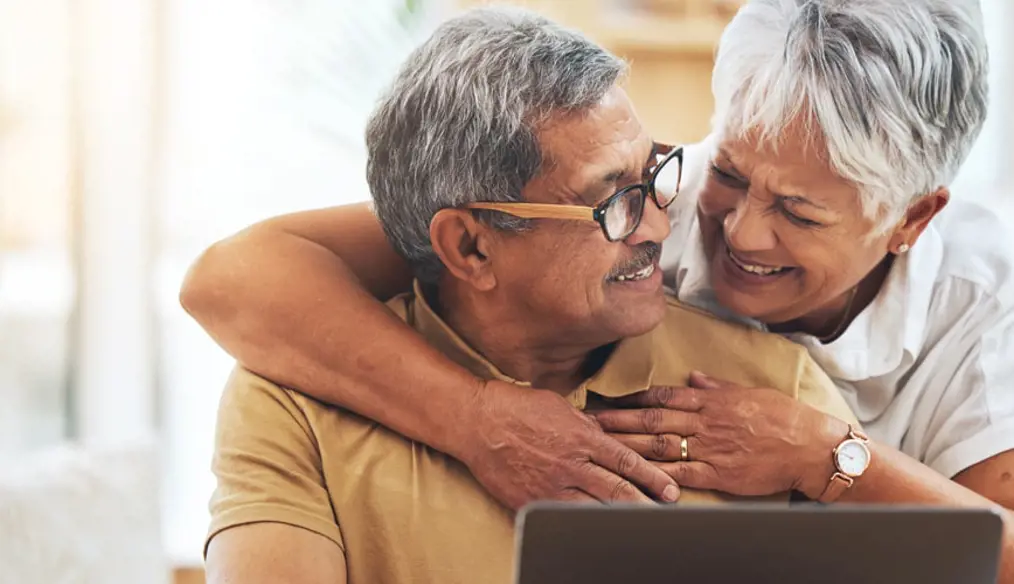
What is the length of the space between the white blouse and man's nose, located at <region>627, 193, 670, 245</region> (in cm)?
19

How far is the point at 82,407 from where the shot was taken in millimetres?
2721

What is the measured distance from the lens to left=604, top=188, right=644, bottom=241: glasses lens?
4.92 feet

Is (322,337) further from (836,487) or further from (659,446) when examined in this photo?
(836,487)

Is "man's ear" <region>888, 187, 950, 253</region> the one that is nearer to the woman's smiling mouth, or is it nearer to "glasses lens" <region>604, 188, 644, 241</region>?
the woman's smiling mouth

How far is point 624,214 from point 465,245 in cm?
21

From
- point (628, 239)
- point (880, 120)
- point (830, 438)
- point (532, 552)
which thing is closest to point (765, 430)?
point (830, 438)

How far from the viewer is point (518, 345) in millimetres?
1641

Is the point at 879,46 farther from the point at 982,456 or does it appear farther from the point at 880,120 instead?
the point at 982,456

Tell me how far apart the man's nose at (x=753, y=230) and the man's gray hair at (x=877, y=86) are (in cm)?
10

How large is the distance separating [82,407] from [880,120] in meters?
1.96

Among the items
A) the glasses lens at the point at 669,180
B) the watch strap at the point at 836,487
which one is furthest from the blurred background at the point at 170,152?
the watch strap at the point at 836,487

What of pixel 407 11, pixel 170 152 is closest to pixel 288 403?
pixel 170 152

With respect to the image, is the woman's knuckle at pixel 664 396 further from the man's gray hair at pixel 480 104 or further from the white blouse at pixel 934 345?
the man's gray hair at pixel 480 104

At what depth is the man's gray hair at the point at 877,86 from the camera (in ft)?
4.79
